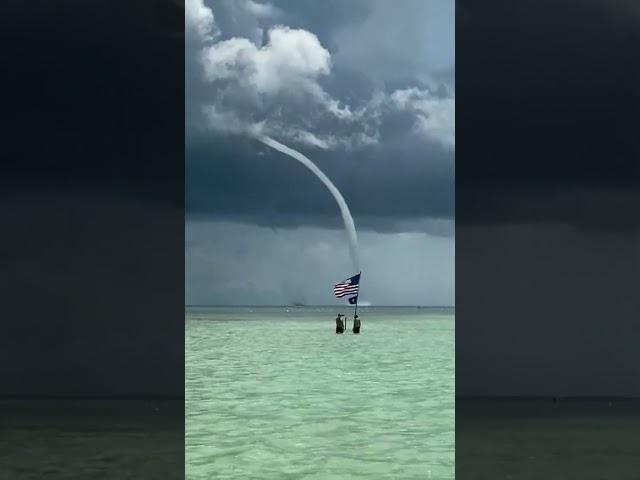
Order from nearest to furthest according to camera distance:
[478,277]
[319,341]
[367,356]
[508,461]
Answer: [478,277] → [508,461] → [367,356] → [319,341]

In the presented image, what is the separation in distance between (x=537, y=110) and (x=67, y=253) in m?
4.57

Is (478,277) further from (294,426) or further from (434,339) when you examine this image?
(434,339)

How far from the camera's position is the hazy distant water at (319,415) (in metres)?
8.45

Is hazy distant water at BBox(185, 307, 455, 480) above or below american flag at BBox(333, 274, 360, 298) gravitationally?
below

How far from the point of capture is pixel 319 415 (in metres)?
13.0

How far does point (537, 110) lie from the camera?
787 centimetres

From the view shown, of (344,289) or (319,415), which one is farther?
(344,289)

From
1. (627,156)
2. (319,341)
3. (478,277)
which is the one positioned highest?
(627,156)

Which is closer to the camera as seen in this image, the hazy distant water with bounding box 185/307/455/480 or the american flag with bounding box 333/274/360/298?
the hazy distant water with bounding box 185/307/455/480

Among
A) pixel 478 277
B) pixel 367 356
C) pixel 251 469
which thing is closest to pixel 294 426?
pixel 251 469

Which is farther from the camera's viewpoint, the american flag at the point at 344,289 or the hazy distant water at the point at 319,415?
the american flag at the point at 344,289

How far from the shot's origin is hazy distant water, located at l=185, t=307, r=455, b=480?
8445 millimetres

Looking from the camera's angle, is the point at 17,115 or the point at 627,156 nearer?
the point at 17,115

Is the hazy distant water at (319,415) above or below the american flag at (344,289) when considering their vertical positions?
below
